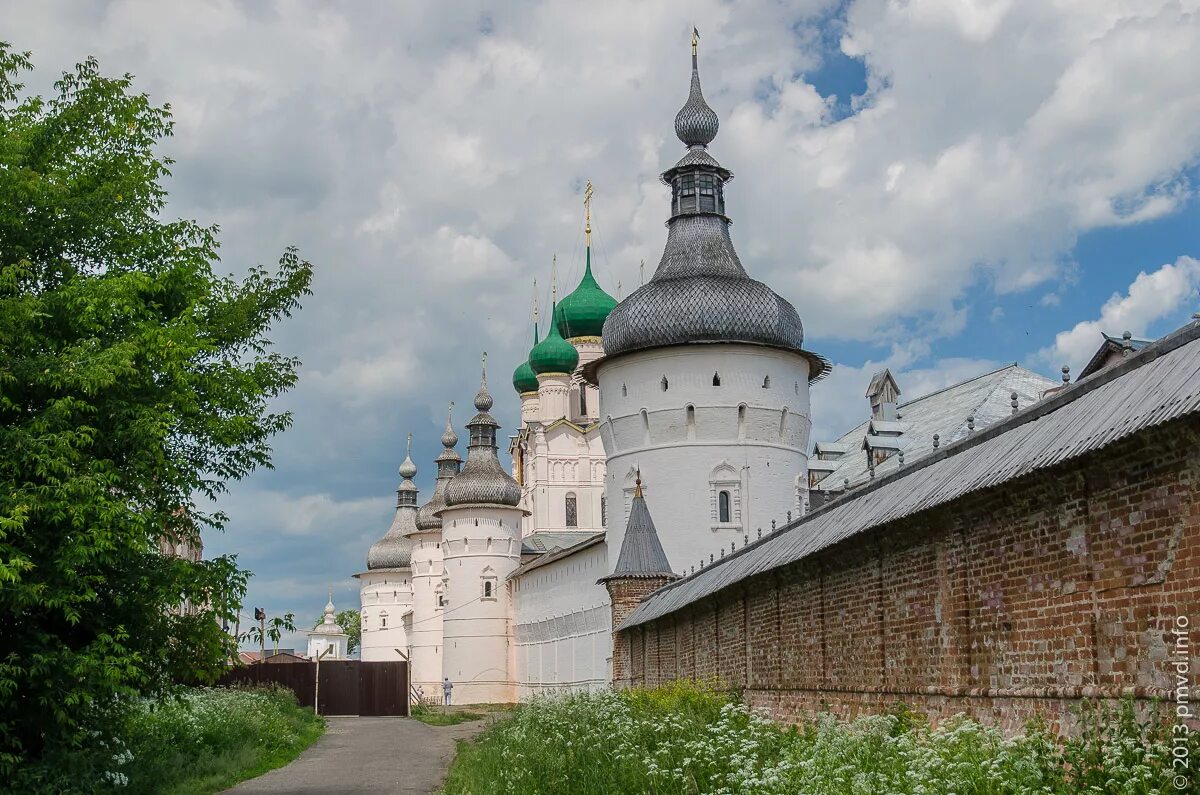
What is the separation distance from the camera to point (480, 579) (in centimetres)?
4778

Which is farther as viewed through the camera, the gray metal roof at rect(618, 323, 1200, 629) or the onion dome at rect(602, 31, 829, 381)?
the onion dome at rect(602, 31, 829, 381)

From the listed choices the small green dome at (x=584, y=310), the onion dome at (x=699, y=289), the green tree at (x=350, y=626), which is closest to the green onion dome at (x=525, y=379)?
the small green dome at (x=584, y=310)

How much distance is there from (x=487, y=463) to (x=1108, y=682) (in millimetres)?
43403

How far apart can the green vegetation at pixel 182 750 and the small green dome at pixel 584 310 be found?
31.7 m

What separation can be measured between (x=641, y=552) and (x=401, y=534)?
4589 centimetres

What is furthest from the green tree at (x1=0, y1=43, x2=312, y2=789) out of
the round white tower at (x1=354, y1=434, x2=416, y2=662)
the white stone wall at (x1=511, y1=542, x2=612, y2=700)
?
the round white tower at (x1=354, y1=434, x2=416, y2=662)

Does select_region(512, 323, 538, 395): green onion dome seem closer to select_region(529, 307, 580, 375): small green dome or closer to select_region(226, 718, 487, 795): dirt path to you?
select_region(529, 307, 580, 375): small green dome

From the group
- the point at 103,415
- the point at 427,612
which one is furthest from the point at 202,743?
the point at 427,612

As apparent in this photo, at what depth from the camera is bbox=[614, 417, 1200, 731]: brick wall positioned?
6301 millimetres

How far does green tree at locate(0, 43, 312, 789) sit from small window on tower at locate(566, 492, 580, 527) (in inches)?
1676

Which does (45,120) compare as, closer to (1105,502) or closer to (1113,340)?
(1105,502)

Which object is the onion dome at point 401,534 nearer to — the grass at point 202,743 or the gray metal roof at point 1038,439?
the grass at point 202,743

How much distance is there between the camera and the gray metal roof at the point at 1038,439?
637cm

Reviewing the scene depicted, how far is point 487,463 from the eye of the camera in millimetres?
49625
